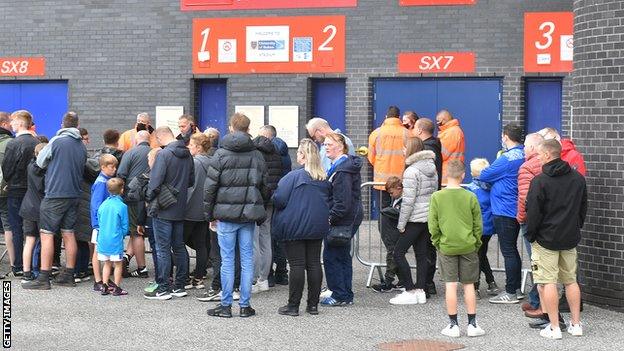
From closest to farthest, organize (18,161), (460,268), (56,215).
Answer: (460,268) → (56,215) → (18,161)

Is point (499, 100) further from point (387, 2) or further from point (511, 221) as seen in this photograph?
point (511, 221)

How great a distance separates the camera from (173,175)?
40.0ft

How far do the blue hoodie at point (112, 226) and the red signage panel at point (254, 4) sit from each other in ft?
28.1

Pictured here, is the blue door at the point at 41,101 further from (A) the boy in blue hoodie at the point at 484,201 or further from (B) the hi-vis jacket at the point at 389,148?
(A) the boy in blue hoodie at the point at 484,201

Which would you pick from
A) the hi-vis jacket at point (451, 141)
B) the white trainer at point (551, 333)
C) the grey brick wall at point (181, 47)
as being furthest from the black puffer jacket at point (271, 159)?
the grey brick wall at point (181, 47)

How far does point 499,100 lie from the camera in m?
19.7

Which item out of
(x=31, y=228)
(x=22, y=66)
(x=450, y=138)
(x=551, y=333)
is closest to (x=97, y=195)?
(x=31, y=228)

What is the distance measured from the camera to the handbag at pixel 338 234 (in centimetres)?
1173

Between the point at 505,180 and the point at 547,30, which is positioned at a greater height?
the point at 547,30

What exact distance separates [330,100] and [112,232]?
8.85 meters

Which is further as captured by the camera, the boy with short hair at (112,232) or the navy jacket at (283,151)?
the navy jacket at (283,151)

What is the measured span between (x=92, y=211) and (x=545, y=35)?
31.5ft

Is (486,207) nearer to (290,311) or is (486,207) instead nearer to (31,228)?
(290,311)

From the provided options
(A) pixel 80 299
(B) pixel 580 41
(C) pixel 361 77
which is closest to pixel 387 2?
(C) pixel 361 77
